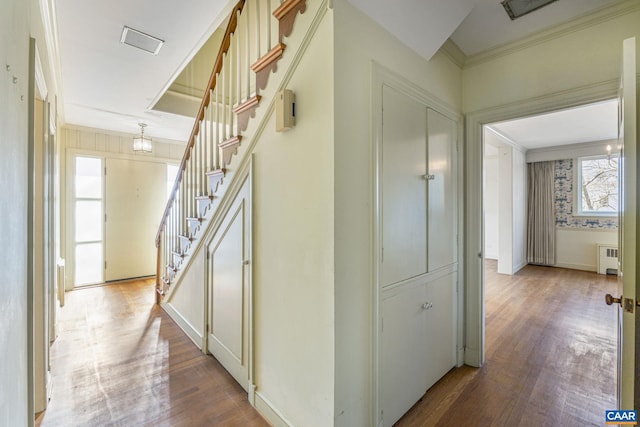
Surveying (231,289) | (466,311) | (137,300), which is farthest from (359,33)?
(137,300)

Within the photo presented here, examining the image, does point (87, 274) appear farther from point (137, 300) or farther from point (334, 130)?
point (334, 130)

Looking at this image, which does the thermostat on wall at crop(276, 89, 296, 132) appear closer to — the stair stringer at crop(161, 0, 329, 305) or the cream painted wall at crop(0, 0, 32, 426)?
the stair stringer at crop(161, 0, 329, 305)

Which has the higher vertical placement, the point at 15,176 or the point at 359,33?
the point at 359,33

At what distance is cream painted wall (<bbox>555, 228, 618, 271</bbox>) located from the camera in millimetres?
5785

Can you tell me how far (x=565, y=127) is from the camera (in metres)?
4.69

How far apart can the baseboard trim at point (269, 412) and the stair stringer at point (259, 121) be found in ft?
4.52

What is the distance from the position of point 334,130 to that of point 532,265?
7.33 m

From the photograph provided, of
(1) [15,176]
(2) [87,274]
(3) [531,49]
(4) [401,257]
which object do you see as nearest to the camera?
(1) [15,176]

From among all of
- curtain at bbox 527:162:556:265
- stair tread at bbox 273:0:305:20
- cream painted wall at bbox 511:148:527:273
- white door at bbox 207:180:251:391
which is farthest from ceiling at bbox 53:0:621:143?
curtain at bbox 527:162:556:265

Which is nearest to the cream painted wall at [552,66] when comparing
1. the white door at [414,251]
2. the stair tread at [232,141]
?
the white door at [414,251]

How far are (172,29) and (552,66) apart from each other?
2900 mm

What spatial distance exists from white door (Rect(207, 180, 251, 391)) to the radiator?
23.4 feet

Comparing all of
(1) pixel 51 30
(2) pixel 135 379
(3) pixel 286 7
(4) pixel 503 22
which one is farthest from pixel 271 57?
(2) pixel 135 379

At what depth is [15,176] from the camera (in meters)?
1.06
